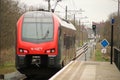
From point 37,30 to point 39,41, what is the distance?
0.72 meters

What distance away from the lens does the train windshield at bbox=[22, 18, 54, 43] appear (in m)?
20.9

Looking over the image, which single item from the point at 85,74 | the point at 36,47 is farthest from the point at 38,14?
the point at 85,74

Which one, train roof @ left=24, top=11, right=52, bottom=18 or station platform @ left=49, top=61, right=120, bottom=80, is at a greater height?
train roof @ left=24, top=11, right=52, bottom=18

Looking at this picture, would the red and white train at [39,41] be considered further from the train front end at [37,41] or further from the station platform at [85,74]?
the station platform at [85,74]

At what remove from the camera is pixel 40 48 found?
2042 cm

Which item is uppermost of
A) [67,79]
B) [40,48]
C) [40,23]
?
[40,23]

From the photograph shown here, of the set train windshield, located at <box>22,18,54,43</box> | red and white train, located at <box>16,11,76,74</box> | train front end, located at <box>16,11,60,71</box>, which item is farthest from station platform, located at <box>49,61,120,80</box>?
train windshield, located at <box>22,18,54,43</box>

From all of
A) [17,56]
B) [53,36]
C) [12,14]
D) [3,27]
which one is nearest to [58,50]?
[53,36]

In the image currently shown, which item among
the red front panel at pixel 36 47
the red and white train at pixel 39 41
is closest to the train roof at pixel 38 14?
the red and white train at pixel 39 41

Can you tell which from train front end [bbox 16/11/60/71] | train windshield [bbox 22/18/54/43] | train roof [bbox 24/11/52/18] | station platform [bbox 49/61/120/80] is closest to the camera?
station platform [bbox 49/61/120/80]

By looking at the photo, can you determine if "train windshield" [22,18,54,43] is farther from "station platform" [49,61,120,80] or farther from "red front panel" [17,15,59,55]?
"station platform" [49,61,120,80]

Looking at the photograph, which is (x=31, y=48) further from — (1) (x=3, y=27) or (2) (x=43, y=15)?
(1) (x=3, y=27)

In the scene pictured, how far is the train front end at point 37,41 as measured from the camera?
20328 millimetres

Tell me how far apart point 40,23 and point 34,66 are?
251cm
